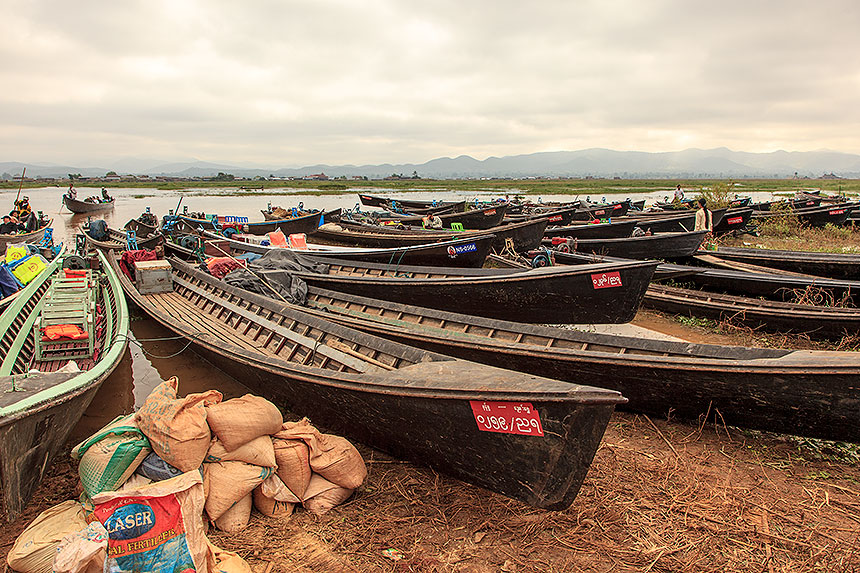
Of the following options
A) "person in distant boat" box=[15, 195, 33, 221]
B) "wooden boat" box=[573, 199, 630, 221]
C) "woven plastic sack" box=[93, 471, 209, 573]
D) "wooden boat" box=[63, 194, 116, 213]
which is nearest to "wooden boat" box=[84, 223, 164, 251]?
"person in distant boat" box=[15, 195, 33, 221]

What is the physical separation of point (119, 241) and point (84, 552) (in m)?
17.4

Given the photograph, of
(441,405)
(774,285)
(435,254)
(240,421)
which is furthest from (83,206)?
(774,285)

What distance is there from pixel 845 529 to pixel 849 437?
0.96m

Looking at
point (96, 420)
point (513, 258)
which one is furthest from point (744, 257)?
point (96, 420)

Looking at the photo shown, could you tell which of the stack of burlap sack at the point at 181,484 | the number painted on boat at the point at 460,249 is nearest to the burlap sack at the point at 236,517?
the stack of burlap sack at the point at 181,484

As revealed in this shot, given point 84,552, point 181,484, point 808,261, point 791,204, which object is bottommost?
point 84,552

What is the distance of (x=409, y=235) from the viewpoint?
16.2m

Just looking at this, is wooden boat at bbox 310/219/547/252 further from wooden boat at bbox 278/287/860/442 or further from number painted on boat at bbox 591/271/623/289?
wooden boat at bbox 278/287/860/442

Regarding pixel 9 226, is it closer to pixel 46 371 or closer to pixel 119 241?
pixel 119 241

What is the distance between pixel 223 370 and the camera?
6828 mm

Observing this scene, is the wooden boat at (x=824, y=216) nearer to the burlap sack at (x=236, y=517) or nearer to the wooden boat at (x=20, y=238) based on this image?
the burlap sack at (x=236, y=517)

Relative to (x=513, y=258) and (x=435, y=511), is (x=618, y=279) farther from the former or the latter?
(x=513, y=258)

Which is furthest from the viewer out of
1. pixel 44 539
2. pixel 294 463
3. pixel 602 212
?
pixel 602 212

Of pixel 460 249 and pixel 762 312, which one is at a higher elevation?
pixel 460 249
